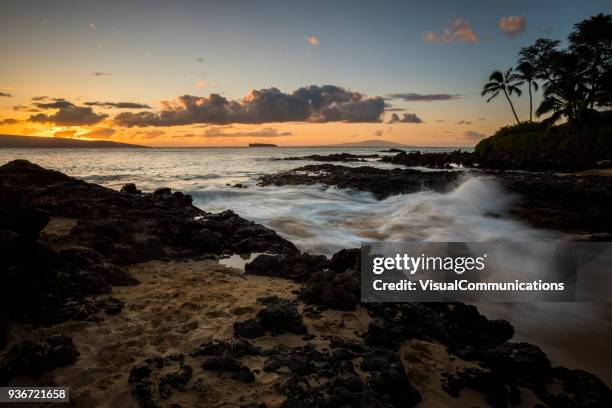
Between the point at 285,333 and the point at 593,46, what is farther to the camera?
the point at 593,46

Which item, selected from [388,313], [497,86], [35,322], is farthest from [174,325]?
[497,86]

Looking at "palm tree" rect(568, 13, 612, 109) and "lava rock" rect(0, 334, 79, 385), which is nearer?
"lava rock" rect(0, 334, 79, 385)

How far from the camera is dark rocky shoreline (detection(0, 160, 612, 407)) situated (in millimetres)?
3586

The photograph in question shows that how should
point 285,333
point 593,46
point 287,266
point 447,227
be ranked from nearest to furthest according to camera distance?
point 285,333 < point 287,266 < point 447,227 < point 593,46

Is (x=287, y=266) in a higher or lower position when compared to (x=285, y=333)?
higher

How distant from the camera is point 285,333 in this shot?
4617 millimetres

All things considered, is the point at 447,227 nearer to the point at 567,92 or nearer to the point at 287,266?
the point at 287,266

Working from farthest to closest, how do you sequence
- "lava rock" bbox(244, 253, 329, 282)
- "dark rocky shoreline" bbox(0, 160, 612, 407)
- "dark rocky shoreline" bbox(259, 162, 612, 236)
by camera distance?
"dark rocky shoreline" bbox(259, 162, 612, 236), "lava rock" bbox(244, 253, 329, 282), "dark rocky shoreline" bbox(0, 160, 612, 407)

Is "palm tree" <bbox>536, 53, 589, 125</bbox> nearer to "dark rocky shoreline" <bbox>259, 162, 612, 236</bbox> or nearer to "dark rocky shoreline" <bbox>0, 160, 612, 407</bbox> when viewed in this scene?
"dark rocky shoreline" <bbox>259, 162, 612, 236</bbox>

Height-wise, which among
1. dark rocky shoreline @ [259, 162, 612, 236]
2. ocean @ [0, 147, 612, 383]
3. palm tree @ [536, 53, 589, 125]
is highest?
palm tree @ [536, 53, 589, 125]

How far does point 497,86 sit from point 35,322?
2261 inches

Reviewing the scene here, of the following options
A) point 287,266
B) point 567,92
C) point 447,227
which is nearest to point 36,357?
point 287,266

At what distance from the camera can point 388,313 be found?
5117 millimetres

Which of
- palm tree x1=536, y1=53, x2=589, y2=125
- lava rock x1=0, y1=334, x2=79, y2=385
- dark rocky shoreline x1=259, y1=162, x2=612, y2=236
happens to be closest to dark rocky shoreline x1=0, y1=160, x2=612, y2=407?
lava rock x1=0, y1=334, x2=79, y2=385
